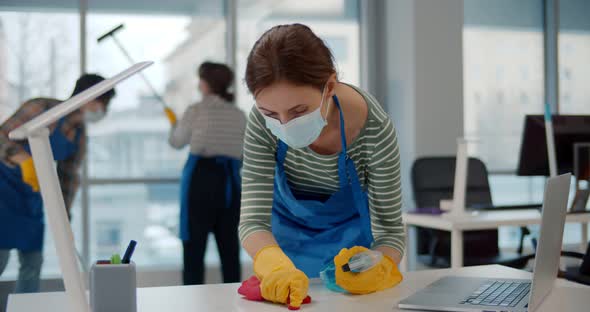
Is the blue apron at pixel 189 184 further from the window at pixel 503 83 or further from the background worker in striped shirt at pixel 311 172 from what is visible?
the window at pixel 503 83

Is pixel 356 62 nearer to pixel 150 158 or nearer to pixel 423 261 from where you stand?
pixel 150 158

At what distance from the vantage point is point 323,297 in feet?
4.13

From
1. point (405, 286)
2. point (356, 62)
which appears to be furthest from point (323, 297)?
point (356, 62)

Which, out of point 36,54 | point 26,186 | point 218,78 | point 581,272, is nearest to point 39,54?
point 36,54

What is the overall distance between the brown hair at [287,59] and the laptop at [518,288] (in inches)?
18.9

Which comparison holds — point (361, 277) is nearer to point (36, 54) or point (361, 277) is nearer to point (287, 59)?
point (287, 59)

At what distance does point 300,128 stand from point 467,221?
1.55 m

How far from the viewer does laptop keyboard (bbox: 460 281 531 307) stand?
115 cm

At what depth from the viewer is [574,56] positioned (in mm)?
5223

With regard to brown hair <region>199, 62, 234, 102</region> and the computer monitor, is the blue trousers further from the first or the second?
the computer monitor

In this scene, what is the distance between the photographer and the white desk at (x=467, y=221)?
2.71 m

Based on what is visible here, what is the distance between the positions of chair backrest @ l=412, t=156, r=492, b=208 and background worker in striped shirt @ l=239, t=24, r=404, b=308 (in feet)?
5.71

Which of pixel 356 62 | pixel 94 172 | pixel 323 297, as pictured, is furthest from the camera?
pixel 356 62

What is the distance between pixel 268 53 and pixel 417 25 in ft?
10.8
